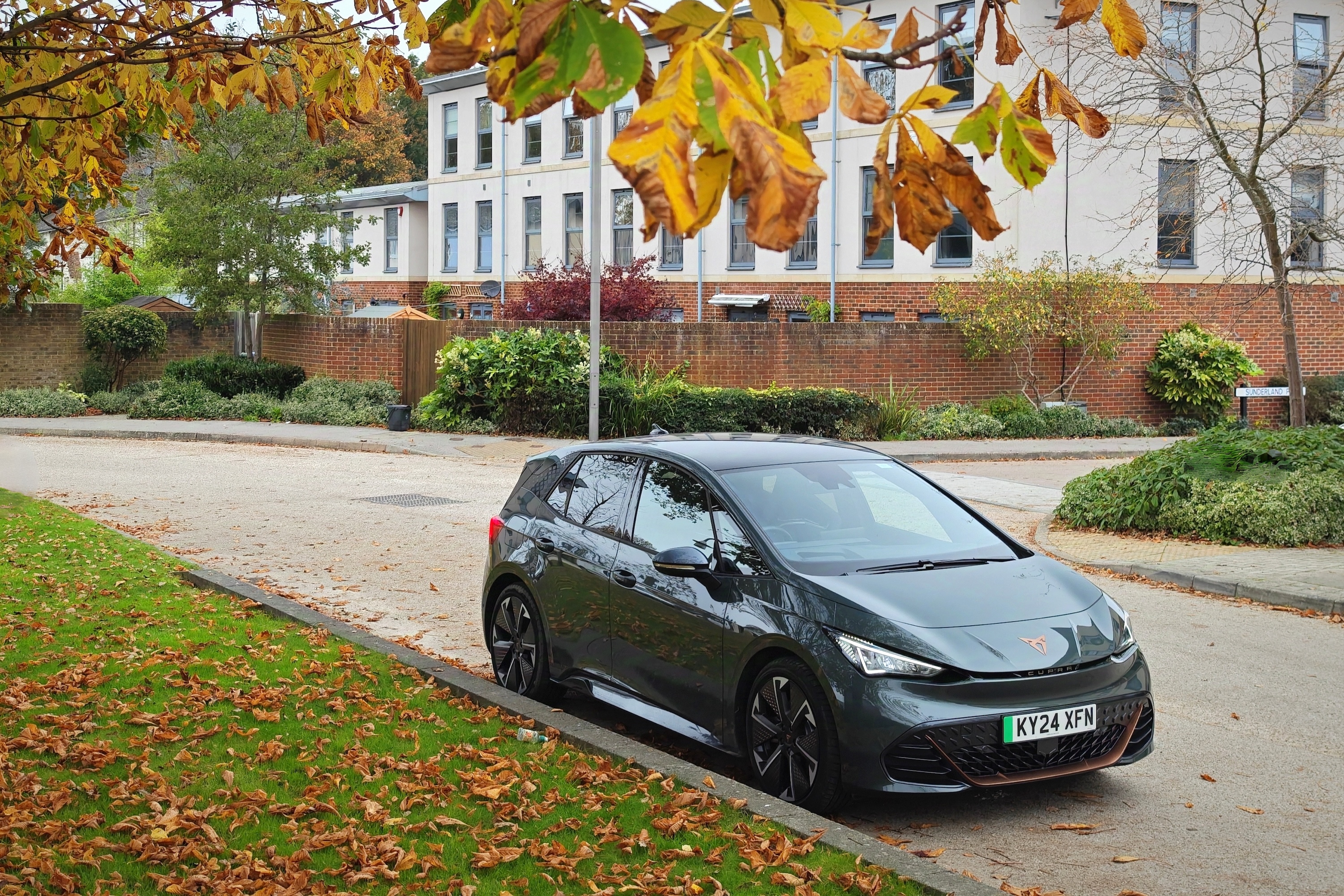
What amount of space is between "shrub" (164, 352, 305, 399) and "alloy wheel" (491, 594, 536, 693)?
2490cm

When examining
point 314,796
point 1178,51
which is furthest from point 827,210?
point 314,796

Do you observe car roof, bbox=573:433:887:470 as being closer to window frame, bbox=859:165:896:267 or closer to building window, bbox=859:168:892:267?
building window, bbox=859:168:892:267

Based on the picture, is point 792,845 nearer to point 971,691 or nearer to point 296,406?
point 971,691

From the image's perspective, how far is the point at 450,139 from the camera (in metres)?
43.8

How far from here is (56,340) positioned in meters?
32.3

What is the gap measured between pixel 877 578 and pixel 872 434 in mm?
19745

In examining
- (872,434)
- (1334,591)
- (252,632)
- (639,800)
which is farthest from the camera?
(872,434)

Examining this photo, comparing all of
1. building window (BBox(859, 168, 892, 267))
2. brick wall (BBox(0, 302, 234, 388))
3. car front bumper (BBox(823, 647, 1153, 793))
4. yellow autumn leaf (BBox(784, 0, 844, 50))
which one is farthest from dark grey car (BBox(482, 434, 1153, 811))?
brick wall (BBox(0, 302, 234, 388))

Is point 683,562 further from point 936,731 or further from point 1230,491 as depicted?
point 1230,491

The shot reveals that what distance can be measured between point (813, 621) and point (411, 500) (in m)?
11.8

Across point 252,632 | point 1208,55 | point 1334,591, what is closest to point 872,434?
point 1208,55

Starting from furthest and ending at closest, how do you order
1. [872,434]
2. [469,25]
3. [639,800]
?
[872,434] < [639,800] < [469,25]

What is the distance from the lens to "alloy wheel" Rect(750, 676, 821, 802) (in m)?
5.75

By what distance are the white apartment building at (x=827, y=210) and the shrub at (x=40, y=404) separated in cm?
1270
